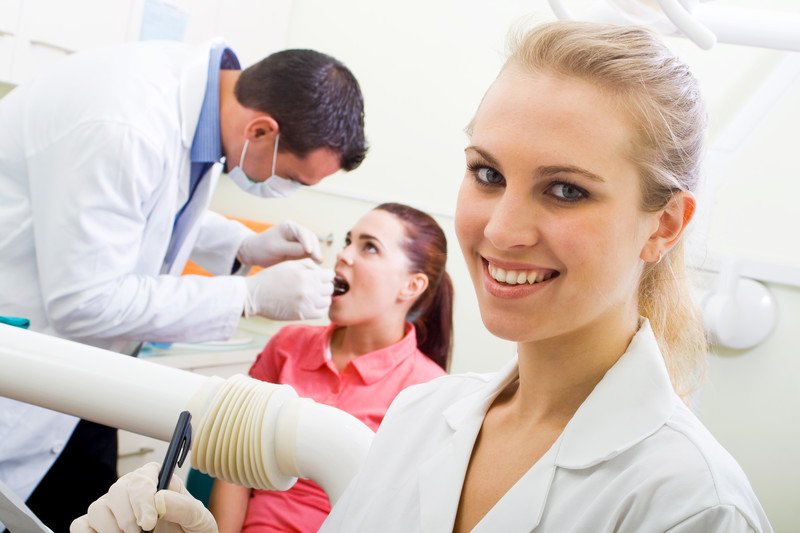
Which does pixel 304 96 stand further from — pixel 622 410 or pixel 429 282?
pixel 622 410

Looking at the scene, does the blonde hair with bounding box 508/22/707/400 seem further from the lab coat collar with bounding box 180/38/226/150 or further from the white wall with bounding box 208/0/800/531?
the white wall with bounding box 208/0/800/531

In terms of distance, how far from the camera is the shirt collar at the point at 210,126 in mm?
1619

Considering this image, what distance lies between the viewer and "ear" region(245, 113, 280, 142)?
1.67 m

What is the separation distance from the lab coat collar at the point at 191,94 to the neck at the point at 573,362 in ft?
3.40

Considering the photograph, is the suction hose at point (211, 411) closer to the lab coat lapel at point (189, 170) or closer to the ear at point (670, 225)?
the ear at point (670, 225)

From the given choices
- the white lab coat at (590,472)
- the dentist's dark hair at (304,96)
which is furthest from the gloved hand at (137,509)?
the dentist's dark hair at (304,96)

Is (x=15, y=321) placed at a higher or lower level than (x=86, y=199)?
higher

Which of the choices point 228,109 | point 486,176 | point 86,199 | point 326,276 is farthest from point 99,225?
point 486,176

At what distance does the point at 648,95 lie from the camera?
760 millimetres

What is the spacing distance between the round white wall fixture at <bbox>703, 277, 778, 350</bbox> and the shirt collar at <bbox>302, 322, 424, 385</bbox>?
3.11 feet

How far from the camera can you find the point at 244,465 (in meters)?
0.59

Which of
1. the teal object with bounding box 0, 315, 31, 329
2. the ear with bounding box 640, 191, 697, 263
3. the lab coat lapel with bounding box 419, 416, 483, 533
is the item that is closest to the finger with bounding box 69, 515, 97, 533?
the teal object with bounding box 0, 315, 31, 329

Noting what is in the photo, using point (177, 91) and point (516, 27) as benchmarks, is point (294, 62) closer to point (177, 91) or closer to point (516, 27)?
point (177, 91)

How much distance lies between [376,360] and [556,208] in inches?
47.3
